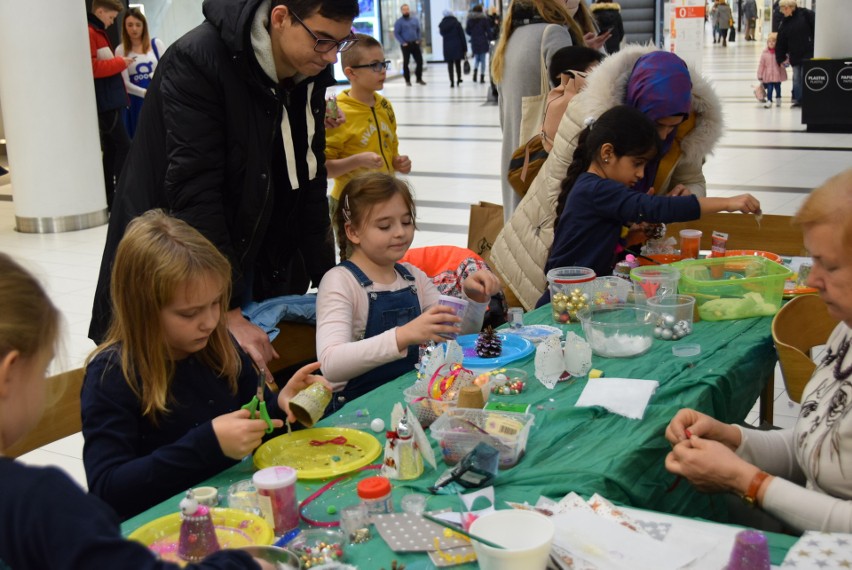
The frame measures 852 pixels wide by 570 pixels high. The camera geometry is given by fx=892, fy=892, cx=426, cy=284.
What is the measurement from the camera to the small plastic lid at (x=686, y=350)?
2525 millimetres

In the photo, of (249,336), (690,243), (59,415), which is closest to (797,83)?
(690,243)

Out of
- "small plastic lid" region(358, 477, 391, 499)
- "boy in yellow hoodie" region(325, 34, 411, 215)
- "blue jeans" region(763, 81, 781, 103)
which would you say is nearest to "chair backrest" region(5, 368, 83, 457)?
"small plastic lid" region(358, 477, 391, 499)

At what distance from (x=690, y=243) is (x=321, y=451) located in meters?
2.00

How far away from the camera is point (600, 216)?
340cm

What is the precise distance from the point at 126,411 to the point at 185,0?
1294 centimetres

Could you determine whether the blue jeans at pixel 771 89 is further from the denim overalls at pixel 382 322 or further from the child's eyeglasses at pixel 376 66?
the denim overalls at pixel 382 322

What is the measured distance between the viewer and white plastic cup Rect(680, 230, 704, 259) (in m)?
3.43

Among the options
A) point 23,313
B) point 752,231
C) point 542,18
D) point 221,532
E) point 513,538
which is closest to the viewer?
point 23,313

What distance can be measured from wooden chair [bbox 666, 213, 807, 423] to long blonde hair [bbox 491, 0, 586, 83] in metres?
1.53

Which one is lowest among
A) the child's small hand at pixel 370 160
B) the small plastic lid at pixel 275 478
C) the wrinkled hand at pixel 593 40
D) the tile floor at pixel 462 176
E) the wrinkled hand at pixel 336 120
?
the tile floor at pixel 462 176

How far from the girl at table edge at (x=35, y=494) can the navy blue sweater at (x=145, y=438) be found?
1.97ft

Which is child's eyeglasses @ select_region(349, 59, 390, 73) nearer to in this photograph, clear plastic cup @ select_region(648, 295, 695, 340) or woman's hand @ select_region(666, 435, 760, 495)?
clear plastic cup @ select_region(648, 295, 695, 340)

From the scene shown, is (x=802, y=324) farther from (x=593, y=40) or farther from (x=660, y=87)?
(x=593, y=40)

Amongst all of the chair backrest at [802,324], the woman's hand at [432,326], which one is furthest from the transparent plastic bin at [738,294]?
the woman's hand at [432,326]
